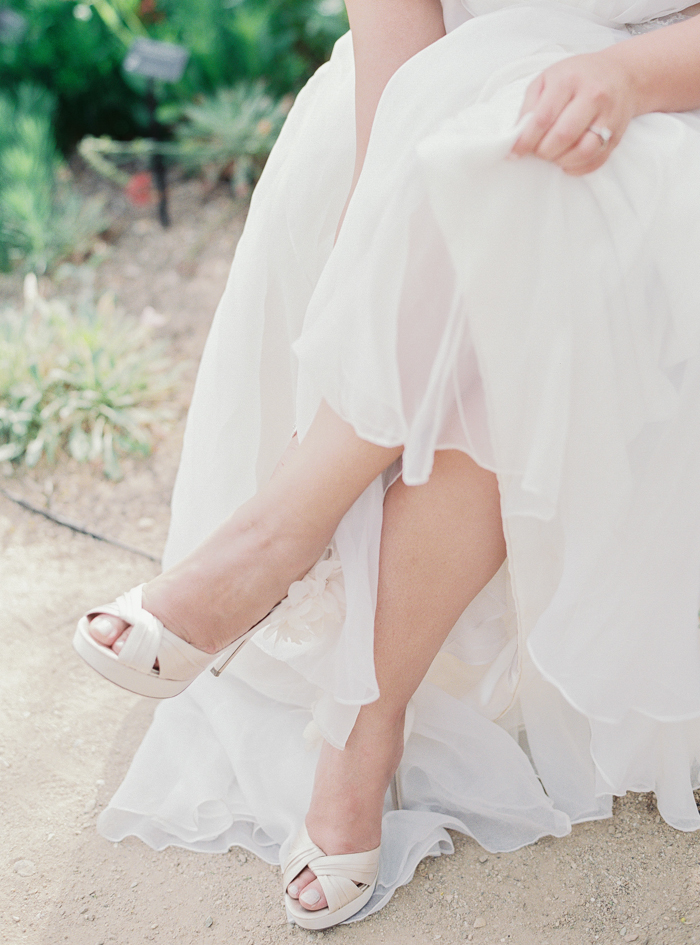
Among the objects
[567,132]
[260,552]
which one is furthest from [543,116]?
[260,552]

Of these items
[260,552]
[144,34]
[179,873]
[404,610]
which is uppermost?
[144,34]

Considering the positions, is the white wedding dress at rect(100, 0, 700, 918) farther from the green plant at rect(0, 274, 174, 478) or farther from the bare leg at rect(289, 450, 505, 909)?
the green plant at rect(0, 274, 174, 478)

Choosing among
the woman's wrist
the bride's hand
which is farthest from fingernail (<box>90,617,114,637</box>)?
the woman's wrist

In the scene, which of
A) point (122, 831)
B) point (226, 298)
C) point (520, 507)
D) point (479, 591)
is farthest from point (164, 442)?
point (520, 507)

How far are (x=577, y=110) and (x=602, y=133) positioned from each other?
0.04 m

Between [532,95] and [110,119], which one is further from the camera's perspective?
[110,119]

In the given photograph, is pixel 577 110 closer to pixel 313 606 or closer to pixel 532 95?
pixel 532 95

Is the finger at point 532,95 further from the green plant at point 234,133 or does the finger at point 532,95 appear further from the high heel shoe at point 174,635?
the green plant at point 234,133

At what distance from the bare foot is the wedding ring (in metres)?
0.74

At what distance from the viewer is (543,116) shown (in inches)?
36.4

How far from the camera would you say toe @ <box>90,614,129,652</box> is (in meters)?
1.07

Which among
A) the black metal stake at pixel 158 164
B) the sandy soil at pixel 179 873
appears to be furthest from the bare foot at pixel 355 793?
the black metal stake at pixel 158 164

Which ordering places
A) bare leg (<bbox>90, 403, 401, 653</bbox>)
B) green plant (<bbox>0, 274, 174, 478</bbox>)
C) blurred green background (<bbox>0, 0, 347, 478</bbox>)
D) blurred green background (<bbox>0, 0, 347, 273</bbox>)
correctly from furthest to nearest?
1. blurred green background (<bbox>0, 0, 347, 273</bbox>)
2. blurred green background (<bbox>0, 0, 347, 478</bbox>)
3. green plant (<bbox>0, 274, 174, 478</bbox>)
4. bare leg (<bbox>90, 403, 401, 653</bbox>)

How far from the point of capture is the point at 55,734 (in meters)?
1.46
